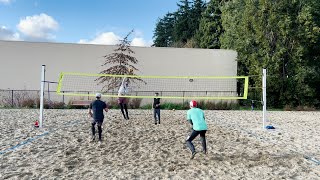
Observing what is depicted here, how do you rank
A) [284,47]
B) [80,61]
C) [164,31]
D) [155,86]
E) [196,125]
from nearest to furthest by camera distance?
1. [196,125]
2. [80,61]
3. [155,86]
4. [284,47]
5. [164,31]

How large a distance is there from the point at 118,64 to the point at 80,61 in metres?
2.47

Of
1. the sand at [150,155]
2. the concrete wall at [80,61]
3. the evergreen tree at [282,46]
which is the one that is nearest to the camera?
the sand at [150,155]

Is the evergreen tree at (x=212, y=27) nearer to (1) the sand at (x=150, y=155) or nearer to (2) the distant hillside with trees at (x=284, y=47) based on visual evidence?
(2) the distant hillside with trees at (x=284, y=47)

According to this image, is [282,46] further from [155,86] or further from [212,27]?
[212,27]

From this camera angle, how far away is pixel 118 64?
907 inches

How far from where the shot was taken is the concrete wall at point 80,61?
870 inches

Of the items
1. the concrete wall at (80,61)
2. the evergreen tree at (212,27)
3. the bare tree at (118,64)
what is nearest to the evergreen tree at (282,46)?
the concrete wall at (80,61)

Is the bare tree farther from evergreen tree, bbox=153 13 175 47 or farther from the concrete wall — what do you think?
evergreen tree, bbox=153 13 175 47

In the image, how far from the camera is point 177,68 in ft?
78.5

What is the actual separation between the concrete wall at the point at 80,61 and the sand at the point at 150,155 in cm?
1283

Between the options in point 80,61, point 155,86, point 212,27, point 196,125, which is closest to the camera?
point 196,125

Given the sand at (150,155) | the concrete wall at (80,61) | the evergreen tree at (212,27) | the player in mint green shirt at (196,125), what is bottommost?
the sand at (150,155)

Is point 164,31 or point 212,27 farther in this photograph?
point 164,31

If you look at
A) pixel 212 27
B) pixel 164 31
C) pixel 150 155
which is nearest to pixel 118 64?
pixel 150 155
